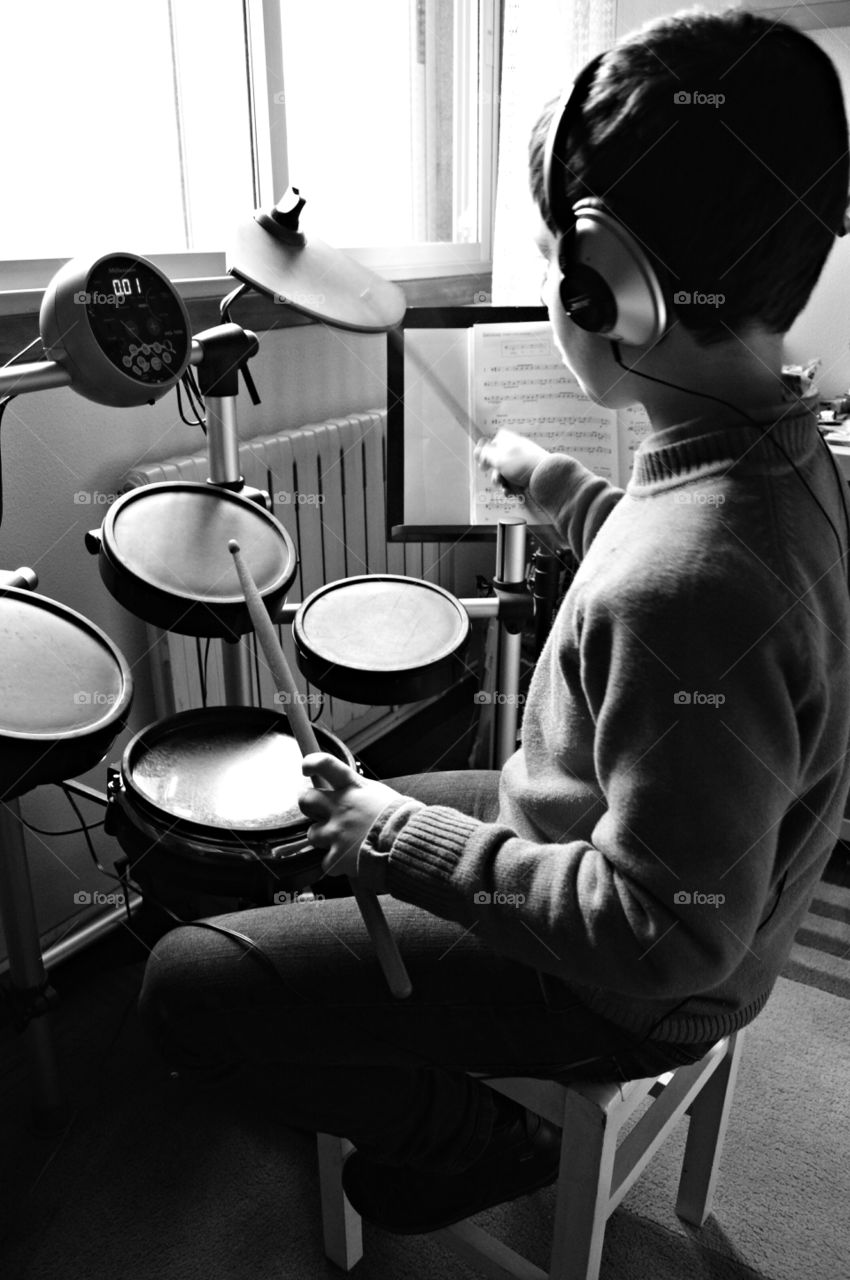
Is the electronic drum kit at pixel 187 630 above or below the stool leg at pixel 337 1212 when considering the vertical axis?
above

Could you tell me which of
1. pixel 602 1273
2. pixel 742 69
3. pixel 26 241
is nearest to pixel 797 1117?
pixel 602 1273

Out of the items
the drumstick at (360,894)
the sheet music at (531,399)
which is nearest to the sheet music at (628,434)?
the sheet music at (531,399)

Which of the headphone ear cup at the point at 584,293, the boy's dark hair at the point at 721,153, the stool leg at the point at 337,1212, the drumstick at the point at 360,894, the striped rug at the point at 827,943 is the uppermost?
the boy's dark hair at the point at 721,153

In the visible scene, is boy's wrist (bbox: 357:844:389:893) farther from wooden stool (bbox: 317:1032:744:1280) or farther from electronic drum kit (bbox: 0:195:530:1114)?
wooden stool (bbox: 317:1032:744:1280)

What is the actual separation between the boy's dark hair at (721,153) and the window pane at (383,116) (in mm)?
1514

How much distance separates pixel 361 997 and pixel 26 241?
1.37 m

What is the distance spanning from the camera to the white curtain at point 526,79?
202 cm

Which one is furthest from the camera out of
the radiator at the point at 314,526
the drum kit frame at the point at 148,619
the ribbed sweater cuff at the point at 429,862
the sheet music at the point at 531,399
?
the radiator at the point at 314,526

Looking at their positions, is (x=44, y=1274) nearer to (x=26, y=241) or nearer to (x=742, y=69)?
(x=742, y=69)

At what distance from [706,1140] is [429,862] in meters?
0.70

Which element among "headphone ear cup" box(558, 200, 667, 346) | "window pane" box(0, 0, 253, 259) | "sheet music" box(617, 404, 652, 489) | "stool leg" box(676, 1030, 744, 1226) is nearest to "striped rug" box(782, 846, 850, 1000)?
"stool leg" box(676, 1030, 744, 1226)

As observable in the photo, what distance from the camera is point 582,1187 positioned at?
0.89 metres

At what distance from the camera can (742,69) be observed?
0.64m

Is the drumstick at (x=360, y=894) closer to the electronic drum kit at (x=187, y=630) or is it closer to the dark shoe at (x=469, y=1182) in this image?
the electronic drum kit at (x=187, y=630)
